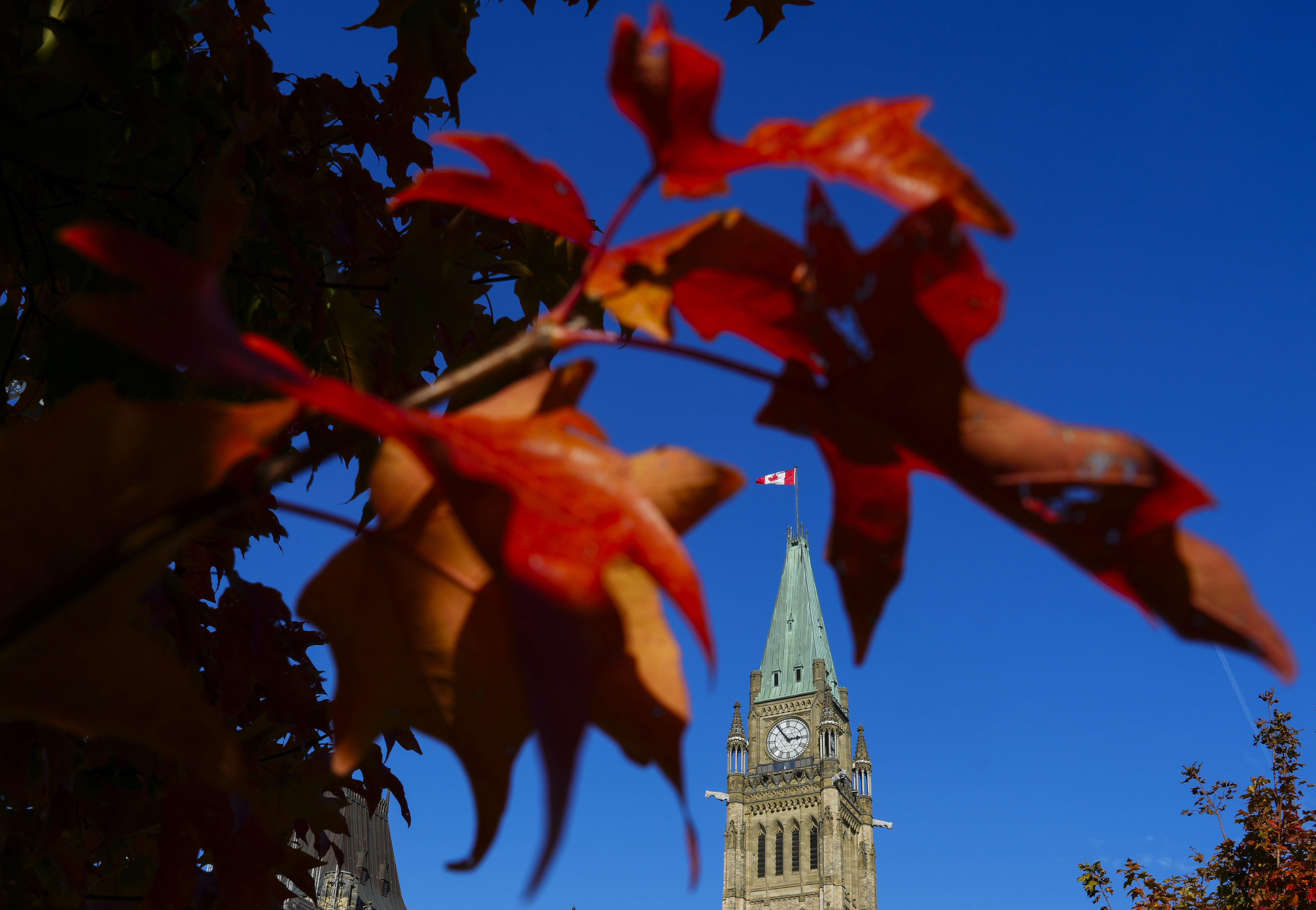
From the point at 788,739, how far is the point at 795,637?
536 cm

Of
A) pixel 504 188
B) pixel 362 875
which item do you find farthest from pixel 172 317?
pixel 362 875

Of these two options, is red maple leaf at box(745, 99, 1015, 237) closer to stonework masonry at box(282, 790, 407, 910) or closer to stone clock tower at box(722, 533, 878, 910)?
stonework masonry at box(282, 790, 407, 910)

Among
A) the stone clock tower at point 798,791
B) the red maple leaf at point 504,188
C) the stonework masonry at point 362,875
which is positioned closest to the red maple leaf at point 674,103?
the red maple leaf at point 504,188

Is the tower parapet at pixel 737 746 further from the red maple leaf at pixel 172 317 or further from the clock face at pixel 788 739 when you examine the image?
the red maple leaf at pixel 172 317

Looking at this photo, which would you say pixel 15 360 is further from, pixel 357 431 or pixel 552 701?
pixel 552 701

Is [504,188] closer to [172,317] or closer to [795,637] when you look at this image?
[172,317]

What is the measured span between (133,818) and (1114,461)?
67.2 inches

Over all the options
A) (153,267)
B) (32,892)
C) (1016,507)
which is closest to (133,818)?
(32,892)

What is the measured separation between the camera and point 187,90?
1504 mm

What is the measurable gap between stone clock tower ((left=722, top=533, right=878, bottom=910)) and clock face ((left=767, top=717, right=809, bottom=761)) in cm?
5

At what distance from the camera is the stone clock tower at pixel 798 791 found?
44406 millimetres

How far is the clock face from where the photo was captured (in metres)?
47.6

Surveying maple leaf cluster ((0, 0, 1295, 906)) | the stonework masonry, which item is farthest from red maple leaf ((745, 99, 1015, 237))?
the stonework masonry

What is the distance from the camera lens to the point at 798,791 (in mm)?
Result: 46156
